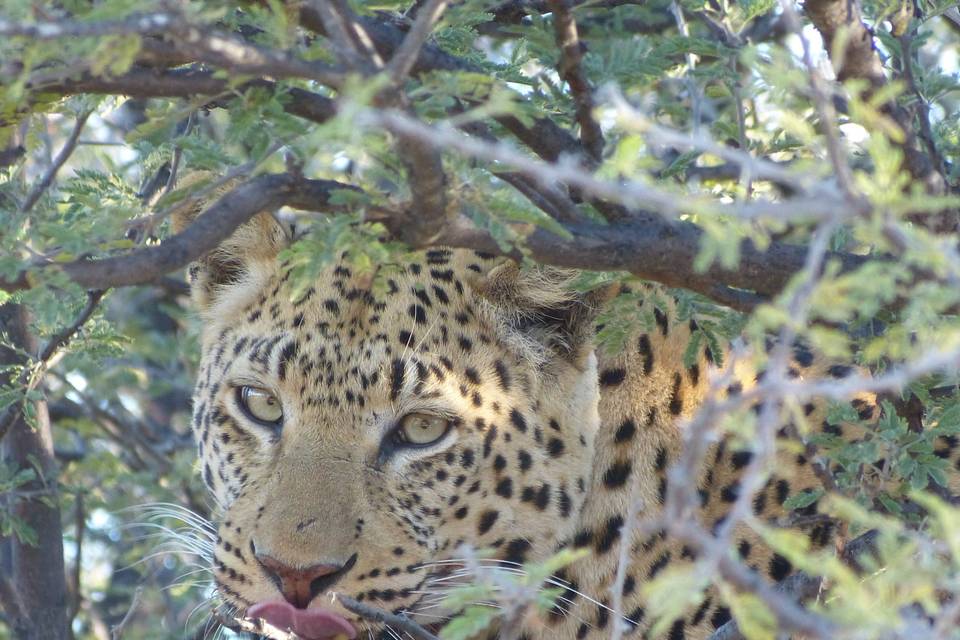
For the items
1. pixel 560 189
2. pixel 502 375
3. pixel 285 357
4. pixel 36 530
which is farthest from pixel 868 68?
Result: pixel 36 530

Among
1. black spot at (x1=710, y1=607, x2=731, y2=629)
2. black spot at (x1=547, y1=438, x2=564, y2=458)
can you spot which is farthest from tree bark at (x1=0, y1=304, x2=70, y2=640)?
black spot at (x1=710, y1=607, x2=731, y2=629)

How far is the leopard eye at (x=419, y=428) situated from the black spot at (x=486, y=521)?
0.35 metres

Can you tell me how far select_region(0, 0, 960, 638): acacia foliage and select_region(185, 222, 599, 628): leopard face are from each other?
0.52m

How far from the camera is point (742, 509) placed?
2.14 metres

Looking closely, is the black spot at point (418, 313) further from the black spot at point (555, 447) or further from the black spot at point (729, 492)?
the black spot at point (729, 492)

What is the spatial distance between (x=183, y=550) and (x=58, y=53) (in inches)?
124

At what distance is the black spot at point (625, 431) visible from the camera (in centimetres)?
520

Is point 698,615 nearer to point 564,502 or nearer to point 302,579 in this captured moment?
point 564,502

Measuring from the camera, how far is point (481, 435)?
200 inches

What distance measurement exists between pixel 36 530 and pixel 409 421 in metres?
2.04

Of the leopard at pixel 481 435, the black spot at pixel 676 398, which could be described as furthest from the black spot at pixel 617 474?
the black spot at pixel 676 398

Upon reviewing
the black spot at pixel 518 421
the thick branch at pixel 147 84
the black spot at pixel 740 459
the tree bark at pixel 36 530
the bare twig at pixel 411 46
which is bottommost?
the tree bark at pixel 36 530

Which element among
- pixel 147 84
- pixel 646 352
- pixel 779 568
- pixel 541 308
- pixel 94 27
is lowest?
pixel 779 568

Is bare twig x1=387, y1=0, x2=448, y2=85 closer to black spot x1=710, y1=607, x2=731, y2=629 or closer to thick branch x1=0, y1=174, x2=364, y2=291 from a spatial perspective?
thick branch x1=0, y1=174, x2=364, y2=291
